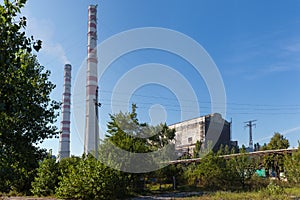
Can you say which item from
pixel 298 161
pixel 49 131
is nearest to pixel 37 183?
pixel 49 131

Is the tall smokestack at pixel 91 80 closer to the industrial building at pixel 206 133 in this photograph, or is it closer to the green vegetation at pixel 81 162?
the green vegetation at pixel 81 162

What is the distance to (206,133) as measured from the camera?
51.5m

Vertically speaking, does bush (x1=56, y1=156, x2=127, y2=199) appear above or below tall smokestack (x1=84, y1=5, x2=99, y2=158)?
below

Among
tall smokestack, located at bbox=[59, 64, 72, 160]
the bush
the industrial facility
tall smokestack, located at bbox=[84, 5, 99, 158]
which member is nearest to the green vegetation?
the bush

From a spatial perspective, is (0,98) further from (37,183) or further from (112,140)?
(37,183)

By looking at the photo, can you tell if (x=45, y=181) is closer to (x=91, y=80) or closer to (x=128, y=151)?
(x=128, y=151)

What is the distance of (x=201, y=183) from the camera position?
27438mm

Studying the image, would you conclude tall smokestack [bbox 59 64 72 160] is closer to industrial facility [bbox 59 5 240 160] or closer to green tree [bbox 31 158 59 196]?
industrial facility [bbox 59 5 240 160]

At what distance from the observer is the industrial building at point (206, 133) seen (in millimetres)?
51781

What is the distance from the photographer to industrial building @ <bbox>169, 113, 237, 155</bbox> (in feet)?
170

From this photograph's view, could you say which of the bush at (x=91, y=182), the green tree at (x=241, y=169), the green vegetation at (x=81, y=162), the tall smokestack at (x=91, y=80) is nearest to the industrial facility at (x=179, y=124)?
the tall smokestack at (x=91, y=80)

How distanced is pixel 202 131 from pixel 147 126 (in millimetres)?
20804

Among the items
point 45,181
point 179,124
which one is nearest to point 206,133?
point 179,124

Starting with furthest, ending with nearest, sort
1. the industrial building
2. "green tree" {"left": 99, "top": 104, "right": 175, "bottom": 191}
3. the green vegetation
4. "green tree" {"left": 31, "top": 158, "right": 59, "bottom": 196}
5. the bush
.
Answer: the industrial building, "green tree" {"left": 31, "top": 158, "right": 59, "bottom": 196}, "green tree" {"left": 99, "top": 104, "right": 175, "bottom": 191}, the bush, the green vegetation
